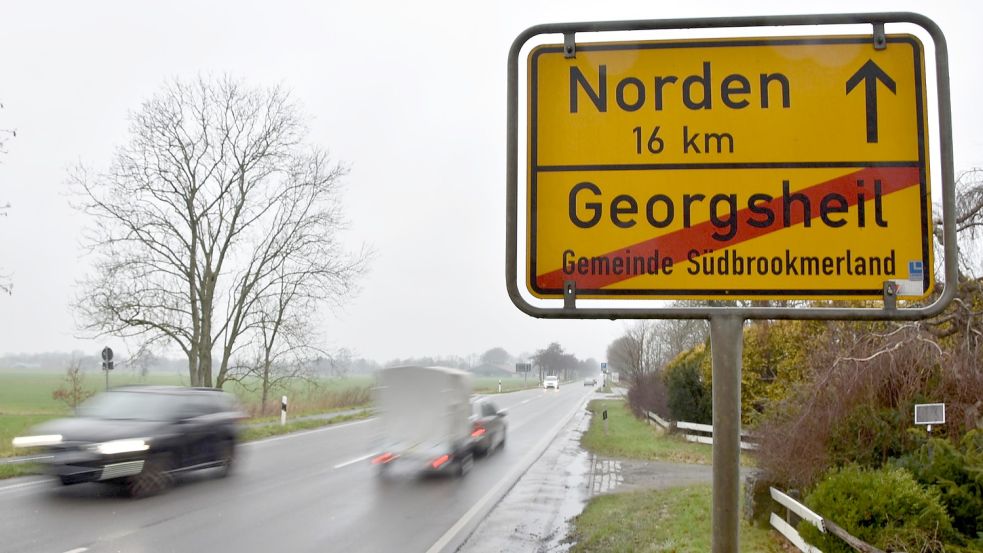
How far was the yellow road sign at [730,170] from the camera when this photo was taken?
198 cm

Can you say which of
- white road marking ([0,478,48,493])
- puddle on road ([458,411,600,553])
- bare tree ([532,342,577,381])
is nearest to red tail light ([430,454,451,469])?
puddle on road ([458,411,600,553])

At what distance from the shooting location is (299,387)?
3853 cm

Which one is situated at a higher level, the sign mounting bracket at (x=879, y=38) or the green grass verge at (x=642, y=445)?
the sign mounting bracket at (x=879, y=38)

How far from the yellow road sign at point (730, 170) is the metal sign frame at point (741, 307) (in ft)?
0.13

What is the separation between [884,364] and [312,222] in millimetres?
28840

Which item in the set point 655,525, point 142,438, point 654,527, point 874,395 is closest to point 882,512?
point 874,395

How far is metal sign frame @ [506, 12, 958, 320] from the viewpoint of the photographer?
6.39 feet

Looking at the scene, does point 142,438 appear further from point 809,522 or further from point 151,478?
point 809,522

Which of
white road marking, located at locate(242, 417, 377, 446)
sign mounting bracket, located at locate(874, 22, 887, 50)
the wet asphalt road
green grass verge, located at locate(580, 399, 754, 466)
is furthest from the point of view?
white road marking, located at locate(242, 417, 377, 446)

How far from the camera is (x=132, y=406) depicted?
13547 millimetres

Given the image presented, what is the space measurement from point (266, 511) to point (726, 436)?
10789mm

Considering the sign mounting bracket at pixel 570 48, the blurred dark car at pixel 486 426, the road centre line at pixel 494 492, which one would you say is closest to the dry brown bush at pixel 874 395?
the road centre line at pixel 494 492

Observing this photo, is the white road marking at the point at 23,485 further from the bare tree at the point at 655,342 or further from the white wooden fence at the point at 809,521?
the bare tree at the point at 655,342

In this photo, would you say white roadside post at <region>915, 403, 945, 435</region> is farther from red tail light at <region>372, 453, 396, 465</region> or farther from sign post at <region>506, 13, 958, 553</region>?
red tail light at <region>372, 453, 396, 465</region>
